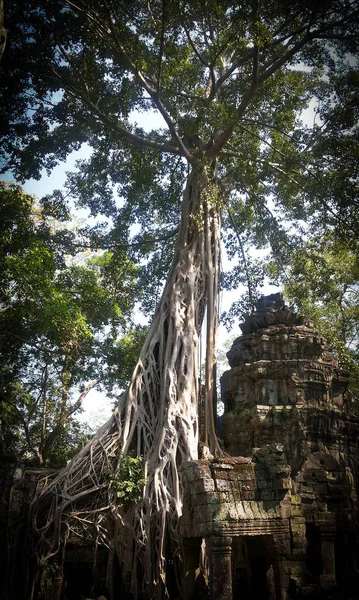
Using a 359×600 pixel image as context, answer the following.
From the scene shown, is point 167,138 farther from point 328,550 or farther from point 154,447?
point 328,550

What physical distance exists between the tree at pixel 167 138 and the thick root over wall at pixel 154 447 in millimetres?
21

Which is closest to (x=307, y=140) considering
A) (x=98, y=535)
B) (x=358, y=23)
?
(x=358, y=23)

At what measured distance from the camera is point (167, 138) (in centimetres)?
1033

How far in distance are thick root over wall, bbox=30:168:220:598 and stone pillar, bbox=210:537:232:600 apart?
5.77ft

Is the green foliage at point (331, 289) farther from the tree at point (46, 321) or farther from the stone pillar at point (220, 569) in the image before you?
the stone pillar at point (220, 569)

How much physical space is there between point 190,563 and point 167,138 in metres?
8.52

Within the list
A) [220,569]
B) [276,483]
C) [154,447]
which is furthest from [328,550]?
[154,447]

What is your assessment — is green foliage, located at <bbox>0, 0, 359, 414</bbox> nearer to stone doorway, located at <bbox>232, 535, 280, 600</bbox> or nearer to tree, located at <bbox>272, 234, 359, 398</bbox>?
tree, located at <bbox>272, 234, 359, 398</bbox>

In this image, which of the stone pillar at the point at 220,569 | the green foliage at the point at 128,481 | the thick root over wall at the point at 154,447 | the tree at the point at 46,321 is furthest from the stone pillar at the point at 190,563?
the tree at the point at 46,321

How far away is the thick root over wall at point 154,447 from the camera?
5742 mm

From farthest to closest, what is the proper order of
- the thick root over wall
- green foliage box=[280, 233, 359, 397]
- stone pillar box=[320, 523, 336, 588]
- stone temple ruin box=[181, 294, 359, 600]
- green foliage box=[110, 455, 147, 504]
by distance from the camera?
green foliage box=[280, 233, 359, 397], green foliage box=[110, 455, 147, 504], the thick root over wall, stone pillar box=[320, 523, 336, 588], stone temple ruin box=[181, 294, 359, 600]

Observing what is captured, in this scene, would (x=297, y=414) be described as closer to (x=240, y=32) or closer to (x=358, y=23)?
(x=240, y=32)

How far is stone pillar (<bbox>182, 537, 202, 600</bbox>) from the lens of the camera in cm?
440

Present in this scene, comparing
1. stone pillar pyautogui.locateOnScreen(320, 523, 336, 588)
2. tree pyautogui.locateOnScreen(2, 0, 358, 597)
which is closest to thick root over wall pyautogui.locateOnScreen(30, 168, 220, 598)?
tree pyautogui.locateOnScreen(2, 0, 358, 597)
